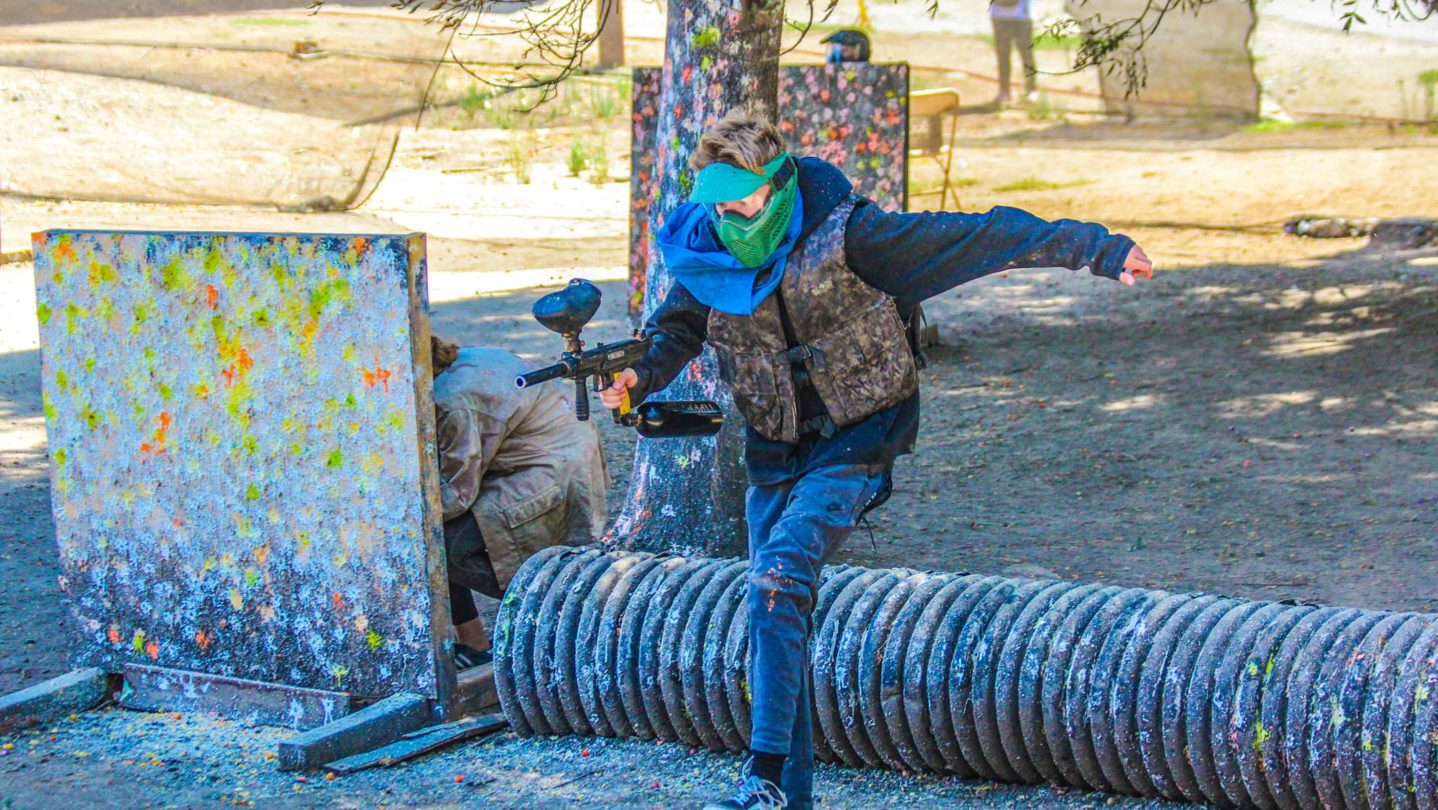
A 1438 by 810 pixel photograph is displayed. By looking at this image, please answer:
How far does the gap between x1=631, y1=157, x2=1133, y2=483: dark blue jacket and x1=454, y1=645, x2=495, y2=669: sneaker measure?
5.18 feet

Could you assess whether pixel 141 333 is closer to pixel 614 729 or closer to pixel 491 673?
pixel 491 673

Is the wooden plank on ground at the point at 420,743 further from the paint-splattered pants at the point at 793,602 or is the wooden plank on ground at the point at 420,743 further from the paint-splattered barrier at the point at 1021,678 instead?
the paint-splattered pants at the point at 793,602

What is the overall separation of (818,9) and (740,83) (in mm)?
11659

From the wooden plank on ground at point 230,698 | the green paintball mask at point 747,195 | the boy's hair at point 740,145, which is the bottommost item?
the wooden plank on ground at point 230,698

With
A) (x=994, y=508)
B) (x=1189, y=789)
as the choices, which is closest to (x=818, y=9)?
(x=994, y=508)

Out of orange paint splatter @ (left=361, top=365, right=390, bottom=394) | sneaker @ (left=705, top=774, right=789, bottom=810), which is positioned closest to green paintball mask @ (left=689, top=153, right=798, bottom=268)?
sneaker @ (left=705, top=774, right=789, bottom=810)

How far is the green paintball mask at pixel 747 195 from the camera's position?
3293 millimetres

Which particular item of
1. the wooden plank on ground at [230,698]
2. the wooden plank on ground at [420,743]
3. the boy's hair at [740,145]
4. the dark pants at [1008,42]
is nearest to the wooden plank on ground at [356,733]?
the wooden plank on ground at [420,743]

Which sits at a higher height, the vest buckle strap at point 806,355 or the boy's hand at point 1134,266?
the boy's hand at point 1134,266

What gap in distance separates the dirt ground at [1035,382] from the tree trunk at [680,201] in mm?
645

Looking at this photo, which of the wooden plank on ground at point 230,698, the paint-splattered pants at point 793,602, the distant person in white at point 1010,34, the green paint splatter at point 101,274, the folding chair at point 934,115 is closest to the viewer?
the paint-splattered pants at point 793,602

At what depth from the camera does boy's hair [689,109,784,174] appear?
10.8ft

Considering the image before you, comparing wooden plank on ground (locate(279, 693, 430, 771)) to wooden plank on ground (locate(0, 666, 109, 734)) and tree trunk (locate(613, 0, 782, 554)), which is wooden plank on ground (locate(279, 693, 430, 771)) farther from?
tree trunk (locate(613, 0, 782, 554))

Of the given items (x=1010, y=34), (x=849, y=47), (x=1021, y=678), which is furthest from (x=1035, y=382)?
(x=1010, y=34)
